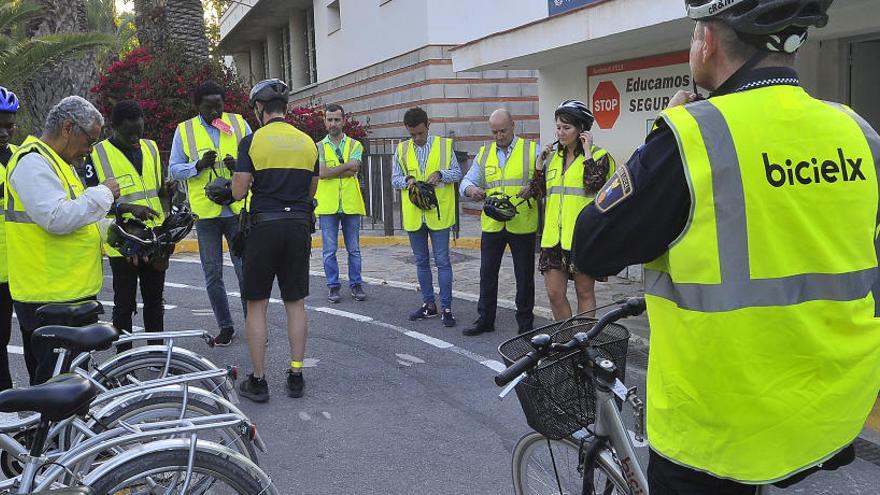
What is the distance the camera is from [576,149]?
550 centimetres

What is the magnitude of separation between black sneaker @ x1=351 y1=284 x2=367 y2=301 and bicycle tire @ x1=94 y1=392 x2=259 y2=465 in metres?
5.03

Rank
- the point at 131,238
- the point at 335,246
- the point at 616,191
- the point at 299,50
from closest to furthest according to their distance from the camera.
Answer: the point at 616,191
the point at 131,238
the point at 335,246
the point at 299,50

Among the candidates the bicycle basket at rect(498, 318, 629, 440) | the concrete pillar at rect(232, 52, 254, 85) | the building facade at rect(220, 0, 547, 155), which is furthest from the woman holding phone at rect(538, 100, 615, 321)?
the concrete pillar at rect(232, 52, 254, 85)

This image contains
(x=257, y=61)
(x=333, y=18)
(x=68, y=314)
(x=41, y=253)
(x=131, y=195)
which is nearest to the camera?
(x=68, y=314)

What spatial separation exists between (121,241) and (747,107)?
13.9 ft

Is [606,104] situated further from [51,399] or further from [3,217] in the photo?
[51,399]

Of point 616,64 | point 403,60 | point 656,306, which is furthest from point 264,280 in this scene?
→ point 403,60

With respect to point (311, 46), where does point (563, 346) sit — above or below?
below

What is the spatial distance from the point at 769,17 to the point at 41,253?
11.9ft

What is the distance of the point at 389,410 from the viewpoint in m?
4.86

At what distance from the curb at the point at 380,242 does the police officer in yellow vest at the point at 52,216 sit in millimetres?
7750

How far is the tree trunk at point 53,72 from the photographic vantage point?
12.5 meters

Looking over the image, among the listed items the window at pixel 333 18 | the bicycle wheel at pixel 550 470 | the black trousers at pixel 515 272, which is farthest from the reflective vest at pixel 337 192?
the window at pixel 333 18

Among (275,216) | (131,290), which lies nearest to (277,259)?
(275,216)
